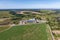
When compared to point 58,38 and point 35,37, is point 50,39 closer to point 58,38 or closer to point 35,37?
point 35,37

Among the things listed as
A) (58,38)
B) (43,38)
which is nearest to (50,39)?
(43,38)

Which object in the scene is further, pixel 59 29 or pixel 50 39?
pixel 59 29

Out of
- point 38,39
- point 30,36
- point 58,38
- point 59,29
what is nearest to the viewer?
point 38,39

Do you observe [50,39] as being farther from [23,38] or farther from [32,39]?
[23,38]

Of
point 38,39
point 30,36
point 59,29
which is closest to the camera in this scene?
point 38,39

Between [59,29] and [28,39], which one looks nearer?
[28,39]

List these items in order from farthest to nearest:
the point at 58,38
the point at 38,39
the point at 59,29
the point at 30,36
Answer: the point at 59,29, the point at 58,38, the point at 30,36, the point at 38,39

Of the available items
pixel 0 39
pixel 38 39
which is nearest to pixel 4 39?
pixel 0 39

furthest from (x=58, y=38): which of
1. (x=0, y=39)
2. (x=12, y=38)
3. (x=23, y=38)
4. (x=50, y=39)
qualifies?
(x=0, y=39)
